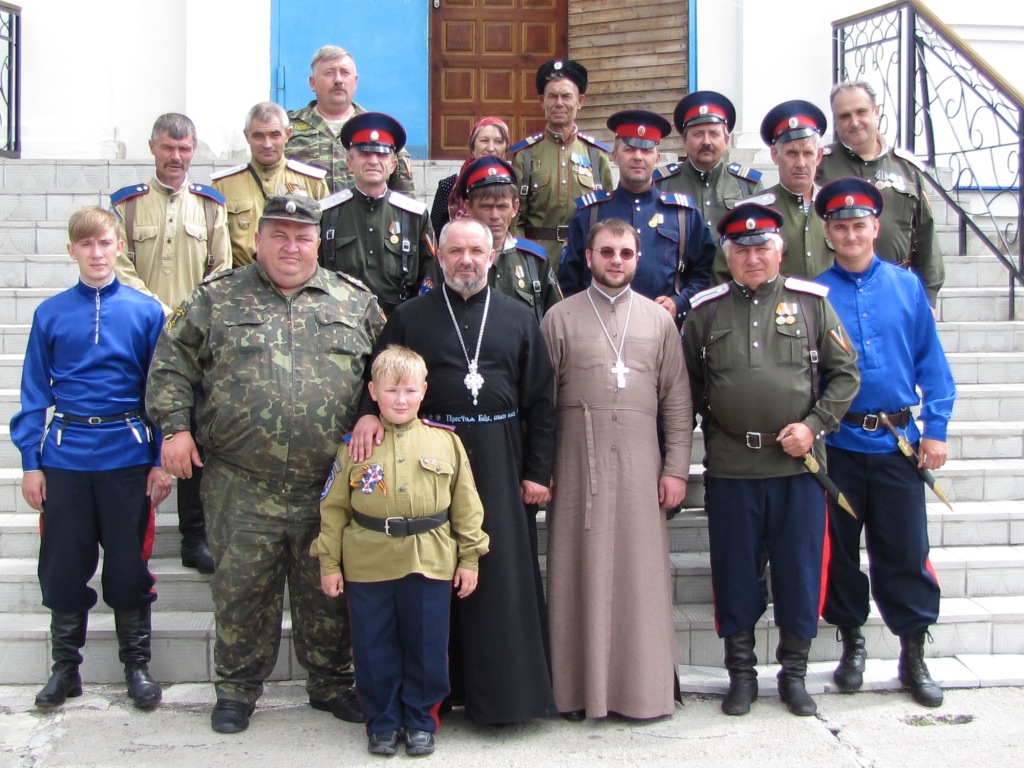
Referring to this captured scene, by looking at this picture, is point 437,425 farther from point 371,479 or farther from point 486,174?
point 486,174

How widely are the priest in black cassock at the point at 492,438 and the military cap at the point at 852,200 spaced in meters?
1.36

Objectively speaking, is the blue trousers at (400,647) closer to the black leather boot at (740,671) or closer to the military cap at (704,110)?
the black leather boot at (740,671)

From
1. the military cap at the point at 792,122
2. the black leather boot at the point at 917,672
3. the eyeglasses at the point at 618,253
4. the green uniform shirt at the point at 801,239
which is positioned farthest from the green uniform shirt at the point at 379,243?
the black leather boot at the point at 917,672

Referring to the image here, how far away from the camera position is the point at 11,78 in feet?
26.7

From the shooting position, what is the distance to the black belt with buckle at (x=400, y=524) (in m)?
3.58

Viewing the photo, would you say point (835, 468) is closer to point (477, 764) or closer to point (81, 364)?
point (477, 764)

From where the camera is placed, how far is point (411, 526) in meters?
3.59

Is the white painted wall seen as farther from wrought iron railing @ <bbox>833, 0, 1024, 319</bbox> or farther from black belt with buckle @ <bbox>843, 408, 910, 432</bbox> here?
black belt with buckle @ <bbox>843, 408, 910, 432</bbox>

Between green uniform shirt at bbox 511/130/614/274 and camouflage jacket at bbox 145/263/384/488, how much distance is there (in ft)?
5.68

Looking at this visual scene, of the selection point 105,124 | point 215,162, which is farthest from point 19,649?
point 105,124

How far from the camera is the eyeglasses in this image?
3.97m

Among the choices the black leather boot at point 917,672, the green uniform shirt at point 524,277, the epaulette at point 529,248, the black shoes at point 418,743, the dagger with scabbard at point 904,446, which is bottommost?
the black shoes at point 418,743

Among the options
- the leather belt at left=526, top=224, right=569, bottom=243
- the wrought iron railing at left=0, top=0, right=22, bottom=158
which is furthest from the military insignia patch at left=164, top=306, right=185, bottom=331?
the wrought iron railing at left=0, top=0, right=22, bottom=158

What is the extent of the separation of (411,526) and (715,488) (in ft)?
4.08
